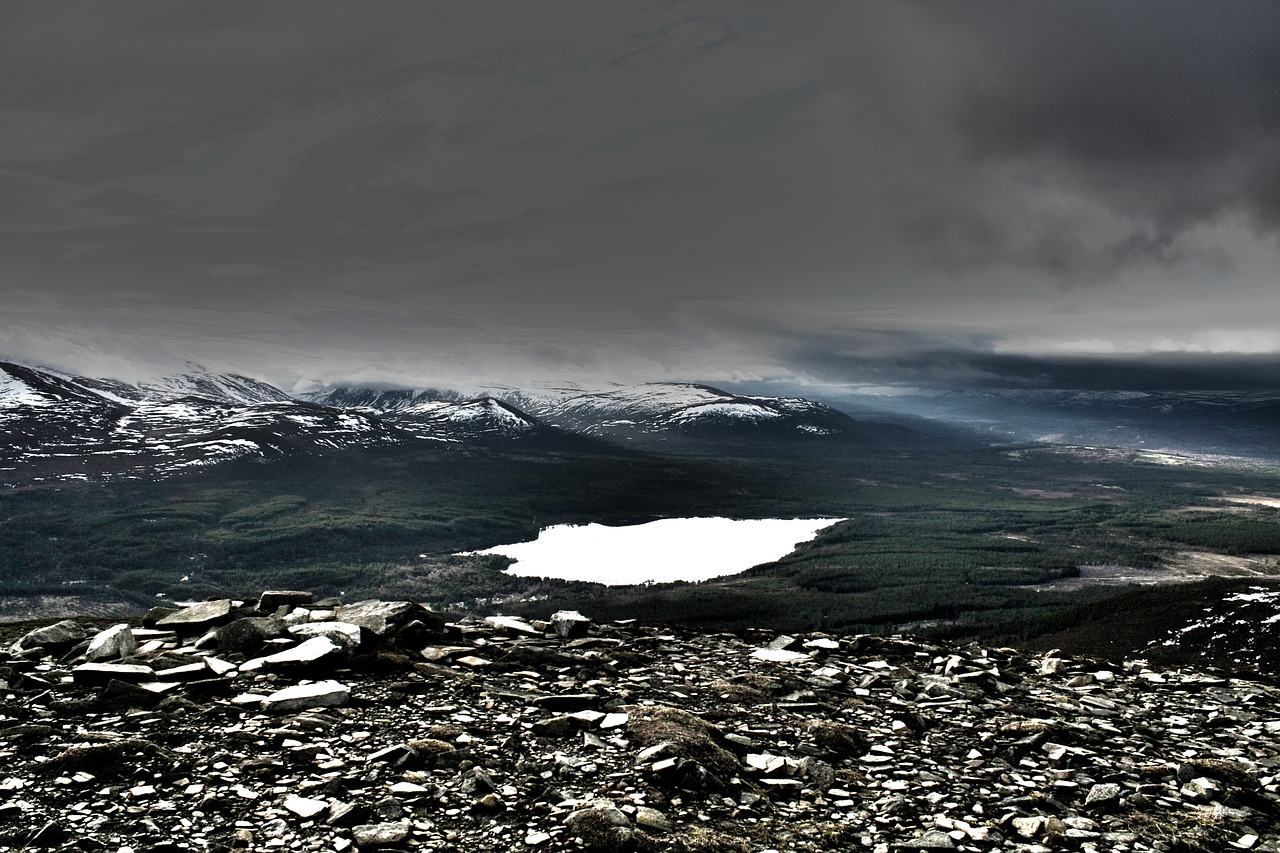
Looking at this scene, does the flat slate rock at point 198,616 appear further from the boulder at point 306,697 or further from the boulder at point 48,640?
the boulder at point 306,697

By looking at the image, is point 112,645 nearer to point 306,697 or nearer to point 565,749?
point 306,697

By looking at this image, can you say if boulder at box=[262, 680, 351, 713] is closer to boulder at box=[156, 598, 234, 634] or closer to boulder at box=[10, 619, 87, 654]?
boulder at box=[156, 598, 234, 634]

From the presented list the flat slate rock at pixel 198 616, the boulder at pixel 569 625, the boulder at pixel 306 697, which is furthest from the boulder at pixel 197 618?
the boulder at pixel 569 625

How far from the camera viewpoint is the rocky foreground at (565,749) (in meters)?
8.00

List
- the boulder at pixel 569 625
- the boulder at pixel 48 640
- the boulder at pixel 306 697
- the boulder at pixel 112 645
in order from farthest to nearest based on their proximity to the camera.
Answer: the boulder at pixel 569 625
the boulder at pixel 48 640
the boulder at pixel 112 645
the boulder at pixel 306 697

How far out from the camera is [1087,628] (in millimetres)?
A: 95188

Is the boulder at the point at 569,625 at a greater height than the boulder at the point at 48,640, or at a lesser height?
lesser

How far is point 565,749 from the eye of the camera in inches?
409

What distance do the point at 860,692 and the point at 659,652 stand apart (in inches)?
205

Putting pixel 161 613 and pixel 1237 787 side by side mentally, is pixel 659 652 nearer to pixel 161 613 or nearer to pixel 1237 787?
pixel 1237 787

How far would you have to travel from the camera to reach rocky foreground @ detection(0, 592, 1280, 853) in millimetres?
7996

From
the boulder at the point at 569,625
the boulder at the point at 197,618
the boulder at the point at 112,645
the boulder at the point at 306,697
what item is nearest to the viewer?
the boulder at the point at 306,697

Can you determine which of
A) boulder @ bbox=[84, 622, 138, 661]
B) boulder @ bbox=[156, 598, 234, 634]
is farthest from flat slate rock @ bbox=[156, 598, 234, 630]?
boulder @ bbox=[84, 622, 138, 661]

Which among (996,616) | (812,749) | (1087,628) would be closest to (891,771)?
(812,749)
